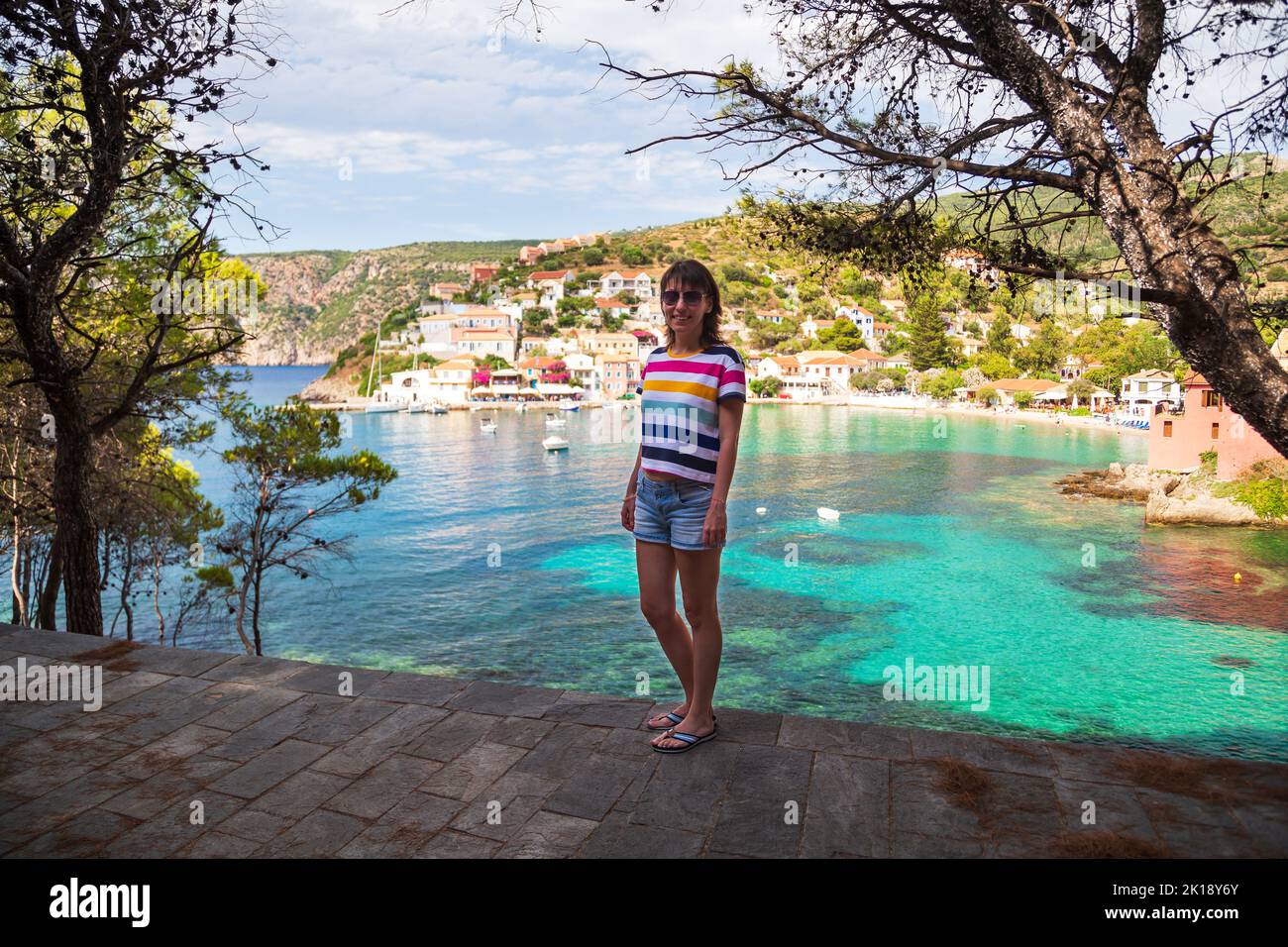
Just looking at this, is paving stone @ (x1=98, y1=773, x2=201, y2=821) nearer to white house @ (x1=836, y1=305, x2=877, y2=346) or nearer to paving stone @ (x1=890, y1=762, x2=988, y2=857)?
paving stone @ (x1=890, y1=762, x2=988, y2=857)

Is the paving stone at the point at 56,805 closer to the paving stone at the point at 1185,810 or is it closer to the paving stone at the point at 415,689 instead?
the paving stone at the point at 415,689

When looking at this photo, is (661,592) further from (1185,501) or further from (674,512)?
(1185,501)

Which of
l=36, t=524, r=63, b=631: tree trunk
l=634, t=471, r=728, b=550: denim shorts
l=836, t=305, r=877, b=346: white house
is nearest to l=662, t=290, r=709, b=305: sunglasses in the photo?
l=634, t=471, r=728, b=550: denim shorts

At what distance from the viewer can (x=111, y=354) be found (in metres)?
9.79

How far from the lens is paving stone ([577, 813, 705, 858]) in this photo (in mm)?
2312

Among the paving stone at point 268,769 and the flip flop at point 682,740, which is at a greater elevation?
the flip flop at point 682,740

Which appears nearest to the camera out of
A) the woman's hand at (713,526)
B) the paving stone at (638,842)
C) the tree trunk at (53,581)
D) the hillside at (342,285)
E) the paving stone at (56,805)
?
the paving stone at (638,842)

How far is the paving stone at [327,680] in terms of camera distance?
12.1ft
